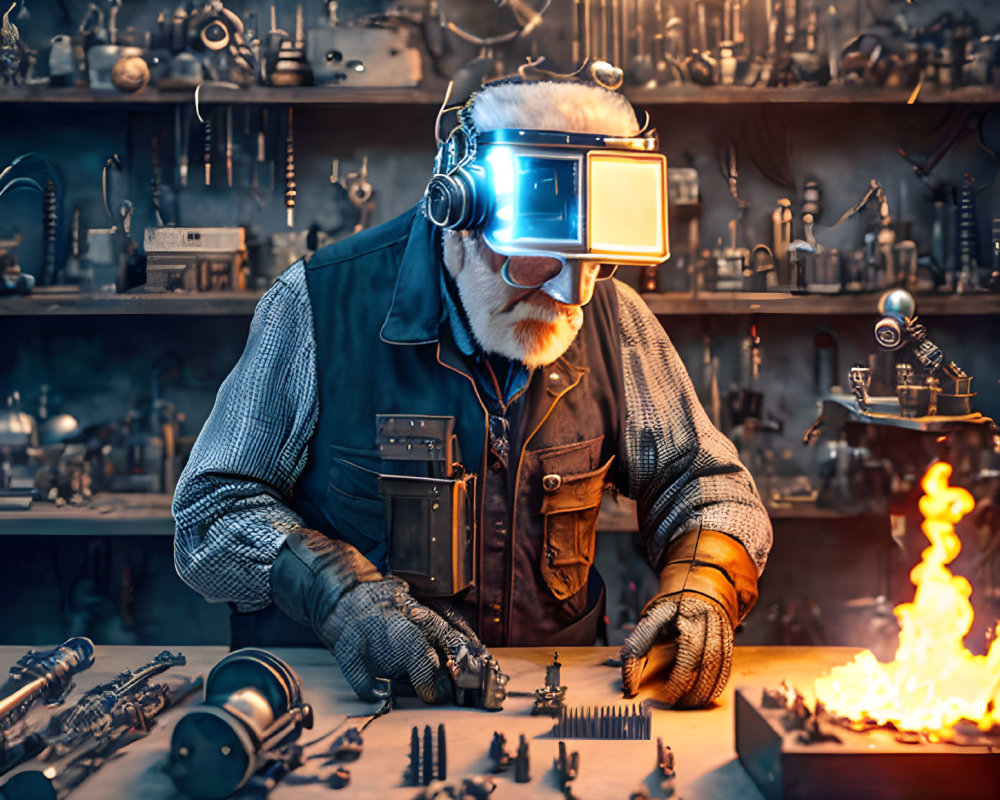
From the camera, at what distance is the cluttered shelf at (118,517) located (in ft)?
9.54

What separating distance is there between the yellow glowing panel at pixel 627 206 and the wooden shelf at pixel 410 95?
1647 millimetres

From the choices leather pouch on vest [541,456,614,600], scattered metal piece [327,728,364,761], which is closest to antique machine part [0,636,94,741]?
scattered metal piece [327,728,364,761]

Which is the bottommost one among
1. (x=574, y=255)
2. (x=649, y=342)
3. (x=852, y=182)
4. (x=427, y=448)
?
(x=427, y=448)

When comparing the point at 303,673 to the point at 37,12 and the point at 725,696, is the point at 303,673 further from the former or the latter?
the point at 37,12

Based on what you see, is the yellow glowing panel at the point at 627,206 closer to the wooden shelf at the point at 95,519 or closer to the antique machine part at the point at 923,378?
the antique machine part at the point at 923,378

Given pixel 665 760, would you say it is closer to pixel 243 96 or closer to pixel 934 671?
pixel 934 671

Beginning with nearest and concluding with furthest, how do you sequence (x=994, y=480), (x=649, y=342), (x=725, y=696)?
(x=725, y=696) < (x=649, y=342) < (x=994, y=480)

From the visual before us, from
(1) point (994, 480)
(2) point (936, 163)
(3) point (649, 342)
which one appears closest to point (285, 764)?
(3) point (649, 342)

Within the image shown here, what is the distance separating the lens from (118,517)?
2.92 meters

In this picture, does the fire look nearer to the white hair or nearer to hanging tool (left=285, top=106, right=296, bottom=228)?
the white hair

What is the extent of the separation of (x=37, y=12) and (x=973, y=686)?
3071 mm


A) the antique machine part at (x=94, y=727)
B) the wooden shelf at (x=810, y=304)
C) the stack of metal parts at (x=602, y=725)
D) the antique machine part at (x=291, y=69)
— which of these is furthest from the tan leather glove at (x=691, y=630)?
the antique machine part at (x=291, y=69)

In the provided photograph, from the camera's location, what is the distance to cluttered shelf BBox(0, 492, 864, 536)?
9.54 feet

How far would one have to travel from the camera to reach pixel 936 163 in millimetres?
3197
